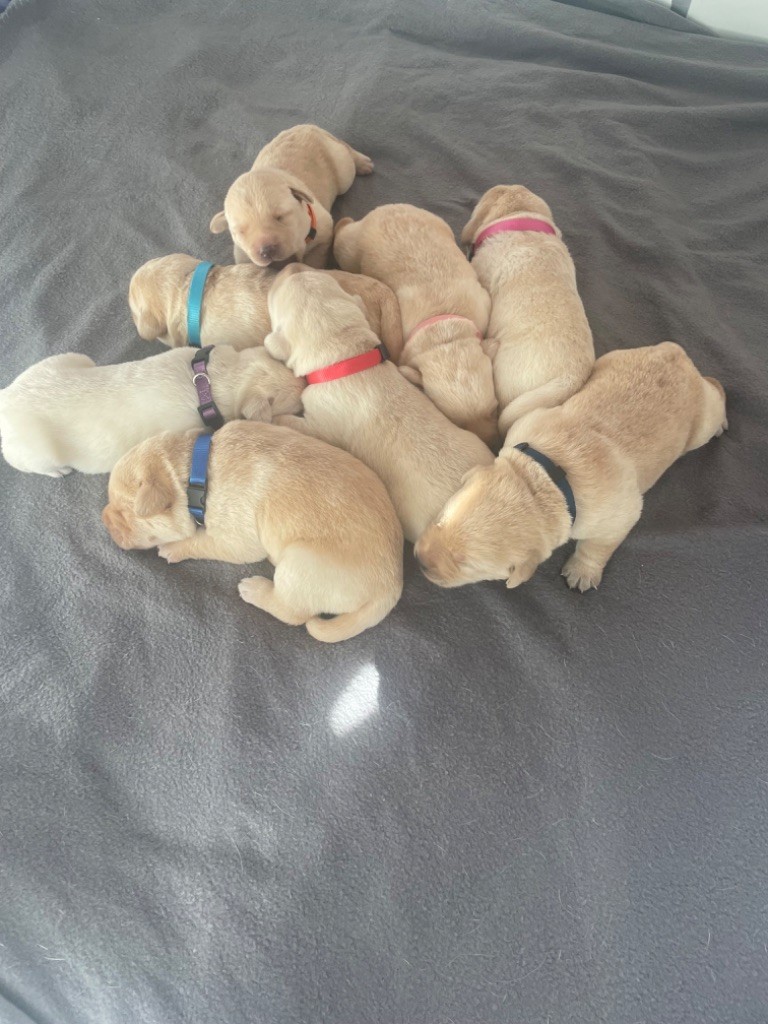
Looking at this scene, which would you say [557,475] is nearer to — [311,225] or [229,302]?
[229,302]

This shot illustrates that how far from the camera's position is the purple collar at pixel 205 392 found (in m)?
2.08

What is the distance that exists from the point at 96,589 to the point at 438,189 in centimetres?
237

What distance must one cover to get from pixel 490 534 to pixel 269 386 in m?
1.00

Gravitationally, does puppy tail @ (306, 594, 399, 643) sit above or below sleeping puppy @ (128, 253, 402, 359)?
below

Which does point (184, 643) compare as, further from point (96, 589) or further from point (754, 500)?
point (754, 500)

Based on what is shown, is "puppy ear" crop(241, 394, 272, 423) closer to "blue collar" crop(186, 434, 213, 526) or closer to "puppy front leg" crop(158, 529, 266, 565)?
"blue collar" crop(186, 434, 213, 526)

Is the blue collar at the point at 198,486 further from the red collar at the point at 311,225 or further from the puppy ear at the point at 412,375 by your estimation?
the red collar at the point at 311,225

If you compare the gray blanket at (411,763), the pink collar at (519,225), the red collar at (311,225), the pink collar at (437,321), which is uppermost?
the pink collar at (519,225)

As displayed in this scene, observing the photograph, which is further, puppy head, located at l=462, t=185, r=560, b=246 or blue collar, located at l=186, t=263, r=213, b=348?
puppy head, located at l=462, t=185, r=560, b=246

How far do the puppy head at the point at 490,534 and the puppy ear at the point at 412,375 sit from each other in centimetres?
58

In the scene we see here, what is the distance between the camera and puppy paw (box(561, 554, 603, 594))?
1846 mm

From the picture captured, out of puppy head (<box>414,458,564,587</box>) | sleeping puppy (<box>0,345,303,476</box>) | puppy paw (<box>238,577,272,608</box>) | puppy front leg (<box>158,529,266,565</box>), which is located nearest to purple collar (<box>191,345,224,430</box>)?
sleeping puppy (<box>0,345,303,476</box>)

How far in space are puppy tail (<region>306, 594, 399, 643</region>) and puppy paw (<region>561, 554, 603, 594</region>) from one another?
0.57 m

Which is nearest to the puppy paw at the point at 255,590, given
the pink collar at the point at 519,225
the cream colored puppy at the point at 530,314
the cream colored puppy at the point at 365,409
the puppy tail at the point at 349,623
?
the puppy tail at the point at 349,623
